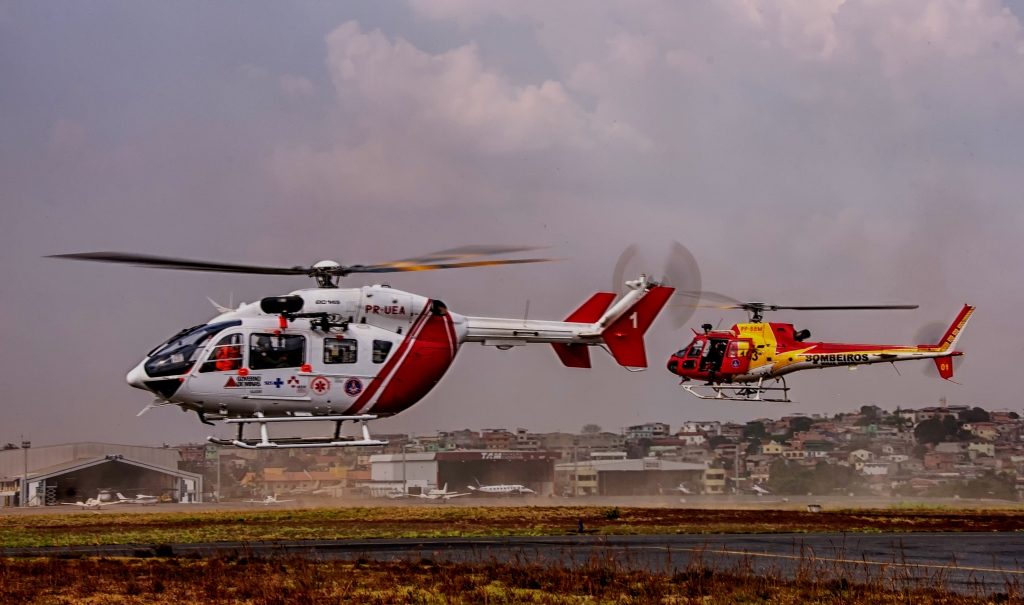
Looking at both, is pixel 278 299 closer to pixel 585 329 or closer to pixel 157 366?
pixel 157 366

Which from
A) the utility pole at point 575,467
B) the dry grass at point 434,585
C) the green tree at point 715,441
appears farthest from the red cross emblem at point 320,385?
the green tree at point 715,441

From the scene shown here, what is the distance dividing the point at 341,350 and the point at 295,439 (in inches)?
117

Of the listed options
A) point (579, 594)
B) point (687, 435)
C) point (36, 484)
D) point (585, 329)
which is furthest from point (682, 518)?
point (687, 435)

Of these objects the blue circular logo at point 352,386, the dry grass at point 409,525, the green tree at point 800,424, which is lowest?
the dry grass at point 409,525

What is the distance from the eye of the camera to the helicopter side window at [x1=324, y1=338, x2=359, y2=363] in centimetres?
3216

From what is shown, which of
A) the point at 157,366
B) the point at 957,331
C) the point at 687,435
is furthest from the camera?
the point at 687,435

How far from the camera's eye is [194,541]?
32250 millimetres

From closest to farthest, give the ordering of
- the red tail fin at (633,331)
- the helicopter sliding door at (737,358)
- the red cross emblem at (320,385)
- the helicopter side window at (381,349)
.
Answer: the red cross emblem at (320,385)
the helicopter side window at (381,349)
the red tail fin at (633,331)
the helicopter sliding door at (737,358)

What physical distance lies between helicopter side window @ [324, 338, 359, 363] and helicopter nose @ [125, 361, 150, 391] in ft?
16.7

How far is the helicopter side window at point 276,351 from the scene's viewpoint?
31.4 m

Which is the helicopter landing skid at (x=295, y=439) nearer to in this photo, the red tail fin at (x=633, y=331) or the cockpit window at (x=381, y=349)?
the cockpit window at (x=381, y=349)

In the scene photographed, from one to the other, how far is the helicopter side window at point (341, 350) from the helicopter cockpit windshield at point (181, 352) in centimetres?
262

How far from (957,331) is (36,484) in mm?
68772

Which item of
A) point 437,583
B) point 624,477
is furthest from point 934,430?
point 437,583
